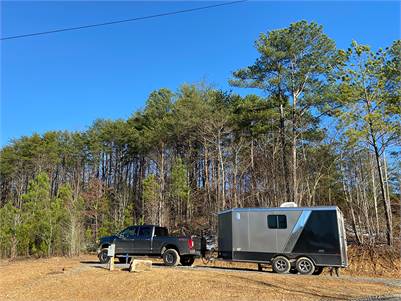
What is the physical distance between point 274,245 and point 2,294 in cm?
914

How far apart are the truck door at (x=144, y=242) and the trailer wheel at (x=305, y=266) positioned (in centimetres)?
605

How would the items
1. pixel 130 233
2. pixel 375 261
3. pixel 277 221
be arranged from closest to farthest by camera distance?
pixel 277 221 < pixel 130 233 < pixel 375 261

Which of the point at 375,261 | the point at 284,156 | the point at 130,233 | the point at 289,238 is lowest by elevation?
the point at 375,261

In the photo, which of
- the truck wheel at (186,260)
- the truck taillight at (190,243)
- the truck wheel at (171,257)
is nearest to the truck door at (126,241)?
the truck wheel at (171,257)

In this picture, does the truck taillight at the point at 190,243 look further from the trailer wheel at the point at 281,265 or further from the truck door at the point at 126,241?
the trailer wheel at the point at 281,265

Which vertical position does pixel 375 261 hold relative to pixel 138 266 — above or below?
below

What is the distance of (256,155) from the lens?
33.9m

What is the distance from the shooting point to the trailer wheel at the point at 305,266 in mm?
13969

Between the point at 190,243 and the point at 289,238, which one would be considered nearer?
the point at 289,238

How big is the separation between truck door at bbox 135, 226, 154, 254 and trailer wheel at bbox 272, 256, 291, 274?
5206 mm

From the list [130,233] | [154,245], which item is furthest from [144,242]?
[130,233]

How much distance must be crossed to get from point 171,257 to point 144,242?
136 cm

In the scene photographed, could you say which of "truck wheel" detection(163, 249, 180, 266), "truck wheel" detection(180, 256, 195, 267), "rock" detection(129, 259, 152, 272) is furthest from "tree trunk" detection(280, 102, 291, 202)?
"rock" detection(129, 259, 152, 272)

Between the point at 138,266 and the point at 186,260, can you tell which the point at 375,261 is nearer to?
the point at 186,260
